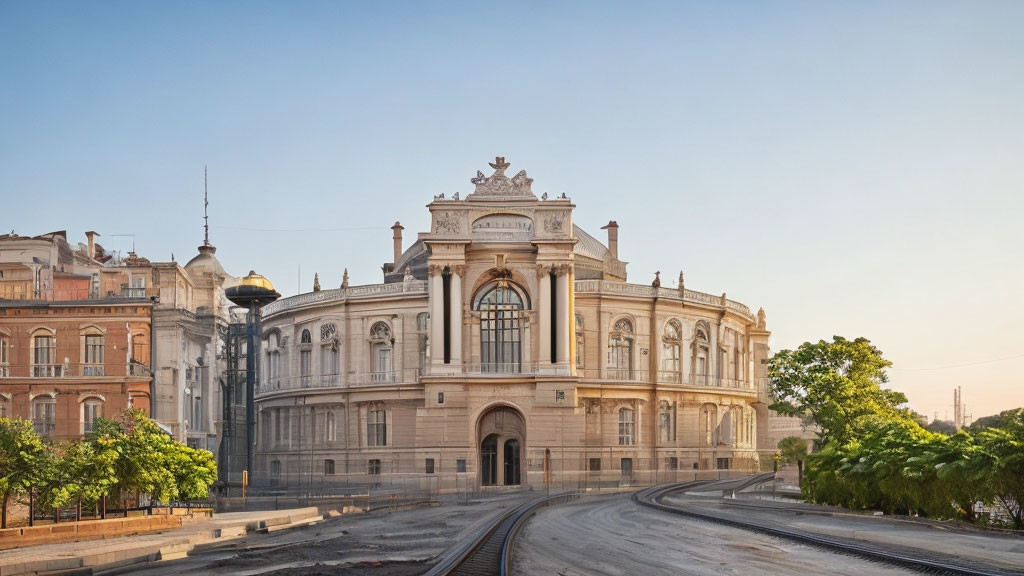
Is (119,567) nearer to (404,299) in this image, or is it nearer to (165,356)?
(165,356)

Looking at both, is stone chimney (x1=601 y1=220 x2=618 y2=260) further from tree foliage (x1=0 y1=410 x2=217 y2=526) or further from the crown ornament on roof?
tree foliage (x1=0 y1=410 x2=217 y2=526)

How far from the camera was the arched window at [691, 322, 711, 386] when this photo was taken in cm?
9169

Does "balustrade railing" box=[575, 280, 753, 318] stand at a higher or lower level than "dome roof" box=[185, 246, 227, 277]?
lower

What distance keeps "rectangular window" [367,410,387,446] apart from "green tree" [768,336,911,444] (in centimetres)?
2990

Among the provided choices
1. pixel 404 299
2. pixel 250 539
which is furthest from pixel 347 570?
pixel 404 299

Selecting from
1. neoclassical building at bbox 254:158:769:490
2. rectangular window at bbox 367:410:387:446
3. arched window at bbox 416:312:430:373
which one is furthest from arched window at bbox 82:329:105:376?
arched window at bbox 416:312:430:373

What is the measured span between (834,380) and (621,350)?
71.6 feet

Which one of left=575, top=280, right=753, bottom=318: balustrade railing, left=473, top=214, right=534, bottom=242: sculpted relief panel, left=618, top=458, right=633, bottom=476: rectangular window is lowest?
left=618, top=458, right=633, bottom=476: rectangular window

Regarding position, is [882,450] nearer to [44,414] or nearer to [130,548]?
[130,548]

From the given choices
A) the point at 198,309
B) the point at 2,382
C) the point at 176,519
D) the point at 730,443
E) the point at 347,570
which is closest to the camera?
the point at 347,570

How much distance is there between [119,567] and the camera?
28125mm

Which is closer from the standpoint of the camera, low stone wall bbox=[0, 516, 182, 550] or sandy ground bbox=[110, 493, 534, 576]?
sandy ground bbox=[110, 493, 534, 576]

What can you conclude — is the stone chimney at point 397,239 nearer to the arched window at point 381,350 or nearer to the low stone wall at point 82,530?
the arched window at point 381,350

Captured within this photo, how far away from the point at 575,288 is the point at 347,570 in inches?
2323
